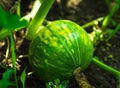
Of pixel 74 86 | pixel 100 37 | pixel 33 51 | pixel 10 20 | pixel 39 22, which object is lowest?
pixel 74 86

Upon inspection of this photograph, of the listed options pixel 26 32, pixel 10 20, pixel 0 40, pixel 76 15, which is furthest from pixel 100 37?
pixel 10 20

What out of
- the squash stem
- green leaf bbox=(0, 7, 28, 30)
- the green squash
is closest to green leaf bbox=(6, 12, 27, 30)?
green leaf bbox=(0, 7, 28, 30)

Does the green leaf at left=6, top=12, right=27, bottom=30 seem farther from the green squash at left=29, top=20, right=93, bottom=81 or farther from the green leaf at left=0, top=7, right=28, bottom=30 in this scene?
the green squash at left=29, top=20, right=93, bottom=81

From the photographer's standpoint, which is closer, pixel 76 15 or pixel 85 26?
pixel 85 26

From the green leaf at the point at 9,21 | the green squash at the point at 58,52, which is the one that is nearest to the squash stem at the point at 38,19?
the green squash at the point at 58,52

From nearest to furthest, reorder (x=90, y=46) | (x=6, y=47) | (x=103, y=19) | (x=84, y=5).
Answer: (x=90, y=46), (x=6, y=47), (x=103, y=19), (x=84, y=5)

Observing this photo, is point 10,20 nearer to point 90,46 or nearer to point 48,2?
point 48,2

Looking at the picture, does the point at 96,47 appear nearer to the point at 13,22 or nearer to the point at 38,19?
the point at 38,19
